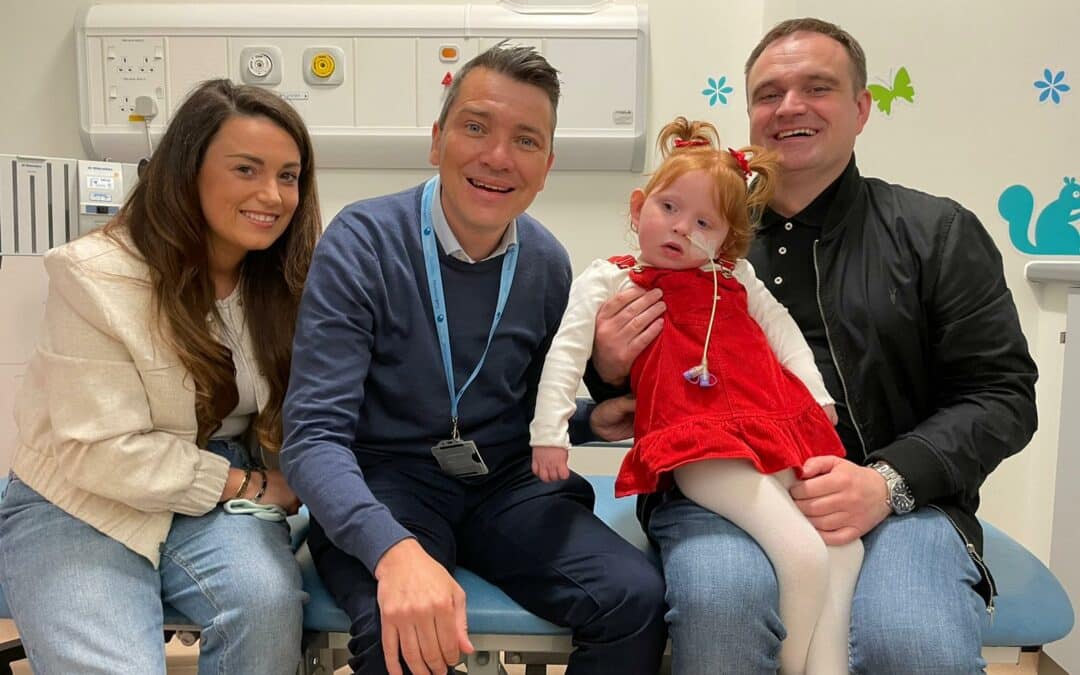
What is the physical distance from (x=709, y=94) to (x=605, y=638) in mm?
1878

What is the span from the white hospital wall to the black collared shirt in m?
0.97

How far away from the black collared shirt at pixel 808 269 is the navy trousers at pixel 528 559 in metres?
0.50

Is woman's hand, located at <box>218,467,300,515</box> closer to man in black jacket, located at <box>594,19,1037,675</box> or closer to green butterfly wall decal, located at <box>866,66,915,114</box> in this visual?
man in black jacket, located at <box>594,19,1037,675</box>

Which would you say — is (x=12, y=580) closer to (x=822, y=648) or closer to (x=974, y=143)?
(x=822, y=648)

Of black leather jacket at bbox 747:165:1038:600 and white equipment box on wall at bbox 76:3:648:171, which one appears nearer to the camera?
black leather jacket at bbox 747:165:1038:600

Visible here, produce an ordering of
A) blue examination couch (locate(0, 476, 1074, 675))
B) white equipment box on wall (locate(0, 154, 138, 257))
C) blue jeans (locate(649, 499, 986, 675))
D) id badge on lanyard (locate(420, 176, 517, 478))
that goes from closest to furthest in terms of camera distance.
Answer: blue jeans (locate(649, 499, 986, 675)), blue examination couch (locate(0, 476, 1074, 675)), id badge on lanyard (locate(420, 176, 517, 478)), white equipment box on wall (locate(0, 154, 138, 257))

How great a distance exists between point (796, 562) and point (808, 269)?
61 cm

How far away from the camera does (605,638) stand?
4.13ft

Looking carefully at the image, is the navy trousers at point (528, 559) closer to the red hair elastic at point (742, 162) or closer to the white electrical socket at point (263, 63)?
the red hair elastic at point (742, 162)

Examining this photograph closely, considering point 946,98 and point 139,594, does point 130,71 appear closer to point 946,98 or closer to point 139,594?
point 139,594

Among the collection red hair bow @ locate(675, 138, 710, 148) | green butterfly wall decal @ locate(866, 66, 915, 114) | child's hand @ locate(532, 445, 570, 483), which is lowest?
child's hand @ locate(532, 445, 570, 483)

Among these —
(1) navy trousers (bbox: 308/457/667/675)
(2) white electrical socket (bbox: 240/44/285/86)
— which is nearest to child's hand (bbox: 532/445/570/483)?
(1) navy trousers (bbox: 308/457/667/675)

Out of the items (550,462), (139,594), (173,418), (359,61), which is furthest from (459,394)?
(359,61)

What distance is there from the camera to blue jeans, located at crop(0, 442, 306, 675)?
4.06 feet
